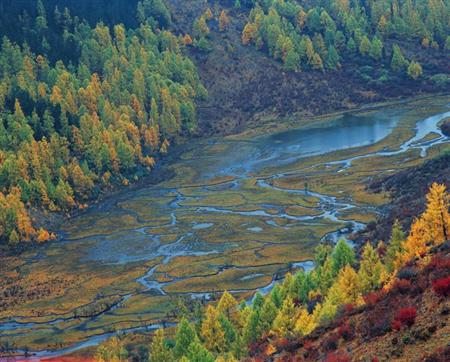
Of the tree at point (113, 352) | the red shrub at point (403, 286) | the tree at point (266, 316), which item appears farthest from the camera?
the tree at point (113, 352)

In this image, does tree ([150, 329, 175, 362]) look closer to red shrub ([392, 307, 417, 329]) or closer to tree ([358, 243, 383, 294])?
tree ([358, 243, 383, 294])

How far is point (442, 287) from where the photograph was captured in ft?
124

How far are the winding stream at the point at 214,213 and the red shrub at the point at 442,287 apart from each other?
2195 inches

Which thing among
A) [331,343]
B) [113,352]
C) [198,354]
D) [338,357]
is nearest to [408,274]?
[331,343]

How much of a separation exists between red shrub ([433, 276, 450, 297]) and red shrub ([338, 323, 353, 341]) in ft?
17.9

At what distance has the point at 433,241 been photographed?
66562 mm

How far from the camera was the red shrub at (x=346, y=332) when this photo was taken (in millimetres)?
40469

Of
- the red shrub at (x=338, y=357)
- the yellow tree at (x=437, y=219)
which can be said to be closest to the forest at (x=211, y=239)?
the yellow tree at (x=437, y=219)

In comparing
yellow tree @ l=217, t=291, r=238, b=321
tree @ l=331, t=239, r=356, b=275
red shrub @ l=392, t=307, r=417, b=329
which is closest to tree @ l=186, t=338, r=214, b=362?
yellow tree @ l=217, t=291, r=238, b=321

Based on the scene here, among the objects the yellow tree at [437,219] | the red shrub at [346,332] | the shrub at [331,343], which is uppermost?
the red shrub at [346,332]

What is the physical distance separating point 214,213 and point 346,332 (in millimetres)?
98173

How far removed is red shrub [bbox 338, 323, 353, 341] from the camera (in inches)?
1593

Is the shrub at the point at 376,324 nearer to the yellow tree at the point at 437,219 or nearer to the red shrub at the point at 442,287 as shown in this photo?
the red shrub at the point at 442,287

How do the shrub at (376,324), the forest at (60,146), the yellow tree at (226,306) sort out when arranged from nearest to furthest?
the shrub at (376,324), the yellow tree at (226,306), the forest at (60,146)
